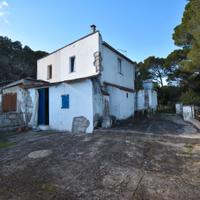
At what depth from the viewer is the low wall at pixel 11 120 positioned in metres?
11.9

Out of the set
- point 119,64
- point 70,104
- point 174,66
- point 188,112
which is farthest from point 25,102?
point 174,66

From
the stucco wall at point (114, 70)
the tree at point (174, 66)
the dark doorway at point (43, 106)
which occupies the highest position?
the tree at point (174, 66)

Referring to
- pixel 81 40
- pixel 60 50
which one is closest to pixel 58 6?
pixel 81 40

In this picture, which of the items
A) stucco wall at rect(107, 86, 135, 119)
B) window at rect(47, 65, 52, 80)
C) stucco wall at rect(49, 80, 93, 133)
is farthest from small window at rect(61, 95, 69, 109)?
window at rect(47, 65, 52, 80)

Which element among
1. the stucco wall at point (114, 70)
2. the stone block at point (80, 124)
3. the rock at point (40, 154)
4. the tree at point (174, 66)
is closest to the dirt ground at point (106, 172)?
the rock at point (40, 154)

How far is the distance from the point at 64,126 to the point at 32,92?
3646mm

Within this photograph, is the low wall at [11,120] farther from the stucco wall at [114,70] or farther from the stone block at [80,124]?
the stucco wall at [114,70]

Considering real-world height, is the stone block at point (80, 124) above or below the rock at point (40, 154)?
above

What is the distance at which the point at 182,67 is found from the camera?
13422 mm

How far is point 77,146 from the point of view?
6.86 m

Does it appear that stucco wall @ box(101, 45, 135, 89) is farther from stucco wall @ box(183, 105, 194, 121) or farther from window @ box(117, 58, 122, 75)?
stucco wall @ box(183, 105, 194, 121)

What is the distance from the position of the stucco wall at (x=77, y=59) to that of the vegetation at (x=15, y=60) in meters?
8.62

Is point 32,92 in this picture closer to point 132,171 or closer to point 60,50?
point 60,50

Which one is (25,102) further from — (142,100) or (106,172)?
(142,100)
